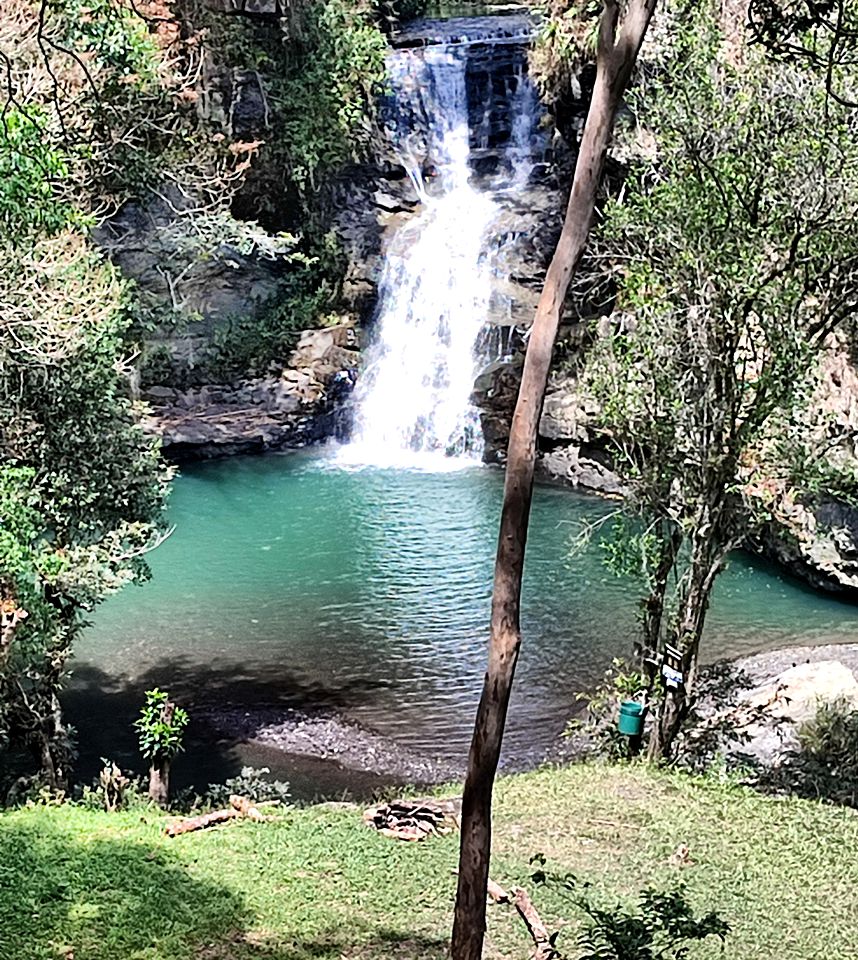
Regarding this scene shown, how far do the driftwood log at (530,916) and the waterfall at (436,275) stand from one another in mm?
17833

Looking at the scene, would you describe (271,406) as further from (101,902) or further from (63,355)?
(101,902)

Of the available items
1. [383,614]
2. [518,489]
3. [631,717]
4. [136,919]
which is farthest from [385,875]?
[383,614]

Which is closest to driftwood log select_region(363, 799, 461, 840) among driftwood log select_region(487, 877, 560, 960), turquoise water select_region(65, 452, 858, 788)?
driftwood log select_region(487, 877, 560, 960)

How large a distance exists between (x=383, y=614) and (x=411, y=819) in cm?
811

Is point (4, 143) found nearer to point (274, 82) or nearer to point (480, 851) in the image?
point (480, 851)

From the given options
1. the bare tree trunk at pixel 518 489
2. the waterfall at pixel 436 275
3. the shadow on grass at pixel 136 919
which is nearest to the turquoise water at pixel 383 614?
the waterfall at pixel 436 275

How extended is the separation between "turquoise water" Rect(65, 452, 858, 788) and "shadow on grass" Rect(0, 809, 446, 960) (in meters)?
5.89

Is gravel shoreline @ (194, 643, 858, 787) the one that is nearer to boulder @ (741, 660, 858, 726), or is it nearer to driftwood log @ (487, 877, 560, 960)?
boulder @ (741, 660, 858, 726)

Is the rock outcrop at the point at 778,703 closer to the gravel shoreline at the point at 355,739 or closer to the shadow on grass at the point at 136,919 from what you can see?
the gravel shoreline at the point at 355,739

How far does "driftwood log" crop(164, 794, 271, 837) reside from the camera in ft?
28.3

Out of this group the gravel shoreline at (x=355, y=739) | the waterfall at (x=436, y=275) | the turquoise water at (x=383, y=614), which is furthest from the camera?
the waterfall at (x=436, y=275)

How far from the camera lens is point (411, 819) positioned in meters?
8.80

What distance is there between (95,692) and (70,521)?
3.72m

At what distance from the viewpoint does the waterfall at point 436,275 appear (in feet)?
83.5
